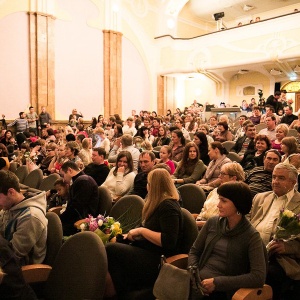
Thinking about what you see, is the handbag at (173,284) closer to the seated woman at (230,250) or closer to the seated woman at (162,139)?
the seated woman at (230,250)

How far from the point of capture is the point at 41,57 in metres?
11.1

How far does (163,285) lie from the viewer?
176 centimetres

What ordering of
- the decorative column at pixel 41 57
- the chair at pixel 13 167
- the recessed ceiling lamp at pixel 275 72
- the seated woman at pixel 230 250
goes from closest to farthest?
the seated woman at pixel 230 250, the chair at pixel 13 167, the decorative column at pixel 41 57, the recessed ceiling lamp at pixel 275 72

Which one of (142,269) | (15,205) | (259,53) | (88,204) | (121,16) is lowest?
(142,269)

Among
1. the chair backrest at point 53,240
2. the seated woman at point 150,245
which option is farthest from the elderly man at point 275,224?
the chair backrest at point 53,240

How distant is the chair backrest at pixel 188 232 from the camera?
231 centimetres

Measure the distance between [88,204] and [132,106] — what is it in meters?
11.2

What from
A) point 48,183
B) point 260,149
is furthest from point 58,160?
point 260,149

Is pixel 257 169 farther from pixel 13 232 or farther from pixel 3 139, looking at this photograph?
pixel 3 139

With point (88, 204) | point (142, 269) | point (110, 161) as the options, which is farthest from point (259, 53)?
point (142, 269)

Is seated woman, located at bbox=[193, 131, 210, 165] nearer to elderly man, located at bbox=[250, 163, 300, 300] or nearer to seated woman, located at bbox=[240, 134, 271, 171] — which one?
seated woman, located at bbox=[240, 134, 271, 171]

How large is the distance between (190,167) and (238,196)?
90.1 inches

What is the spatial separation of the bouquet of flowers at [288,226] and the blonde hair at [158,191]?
64 centimetres

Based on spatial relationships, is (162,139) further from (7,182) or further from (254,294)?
(254,294)
